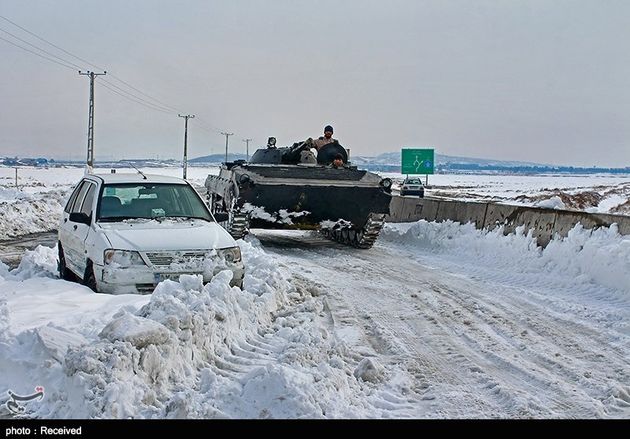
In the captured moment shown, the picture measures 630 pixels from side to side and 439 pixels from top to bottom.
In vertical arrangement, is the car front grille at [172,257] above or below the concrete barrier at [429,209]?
above

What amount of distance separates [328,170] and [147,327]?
10.4 meters

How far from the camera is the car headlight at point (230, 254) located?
838 centimetres

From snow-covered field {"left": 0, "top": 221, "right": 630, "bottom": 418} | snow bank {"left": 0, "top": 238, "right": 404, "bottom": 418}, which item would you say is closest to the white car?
snow-covered field {"left": 0, "top": 221, "right": 630, "bottom": 418}

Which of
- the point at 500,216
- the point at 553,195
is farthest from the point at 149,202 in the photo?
the point at 553,195

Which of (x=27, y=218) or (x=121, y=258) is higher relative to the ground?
(x=121, y=258)

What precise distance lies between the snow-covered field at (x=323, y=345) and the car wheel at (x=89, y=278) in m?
0.34

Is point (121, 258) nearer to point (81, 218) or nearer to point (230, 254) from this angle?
point (230, 254)

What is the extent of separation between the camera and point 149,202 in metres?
9.56

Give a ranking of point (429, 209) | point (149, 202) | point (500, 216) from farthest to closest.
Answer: point (429, 209) < point (500, 216) < point (149, 202)

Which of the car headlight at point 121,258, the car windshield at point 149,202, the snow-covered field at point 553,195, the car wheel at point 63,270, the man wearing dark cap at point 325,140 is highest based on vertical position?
the man wearing dark cap at point 325,140

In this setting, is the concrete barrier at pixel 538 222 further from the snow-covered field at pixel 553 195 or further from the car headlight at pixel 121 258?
the car headlight at pixel 121 258

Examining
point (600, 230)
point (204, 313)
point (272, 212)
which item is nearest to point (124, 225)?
point (204, 313)

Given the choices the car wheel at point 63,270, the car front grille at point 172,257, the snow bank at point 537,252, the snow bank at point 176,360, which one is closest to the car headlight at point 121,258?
the car front grille at point 172,257

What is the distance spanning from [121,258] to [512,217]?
8780 millimetres
